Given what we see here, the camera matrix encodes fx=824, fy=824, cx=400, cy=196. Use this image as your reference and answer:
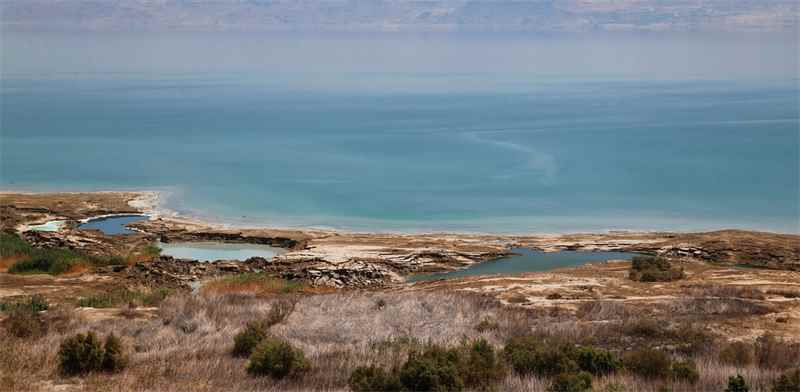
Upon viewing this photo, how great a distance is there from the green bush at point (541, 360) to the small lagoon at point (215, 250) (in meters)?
21.1

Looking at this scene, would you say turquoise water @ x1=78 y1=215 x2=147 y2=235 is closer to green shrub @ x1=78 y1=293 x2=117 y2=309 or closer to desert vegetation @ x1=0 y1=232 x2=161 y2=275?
desert vegetation @ x1=0 y1=232 x2=161 y2=275

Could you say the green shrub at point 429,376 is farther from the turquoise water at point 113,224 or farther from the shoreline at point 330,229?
the turquoise water at point 113,224

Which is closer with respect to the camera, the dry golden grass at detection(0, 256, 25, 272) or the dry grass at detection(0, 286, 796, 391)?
the dry grass at detection(0, 286, 796, 391)

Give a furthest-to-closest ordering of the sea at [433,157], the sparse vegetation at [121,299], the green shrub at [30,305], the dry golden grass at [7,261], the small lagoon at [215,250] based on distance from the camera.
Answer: the sea at [433,157]
the small lagoon at [215,250]
the dry golden grass at [7,261]
the sparse vegetation at [121,299]
the green shrub at [30,305]

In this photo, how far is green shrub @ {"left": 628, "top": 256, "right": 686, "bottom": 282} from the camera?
24562mm

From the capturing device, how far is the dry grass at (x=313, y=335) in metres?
11.0

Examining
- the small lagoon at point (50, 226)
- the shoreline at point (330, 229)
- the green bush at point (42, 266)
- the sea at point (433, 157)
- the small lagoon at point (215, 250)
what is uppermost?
the sea at point (433, 157)

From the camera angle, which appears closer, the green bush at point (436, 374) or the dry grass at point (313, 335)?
the green bush at point (436, 374)

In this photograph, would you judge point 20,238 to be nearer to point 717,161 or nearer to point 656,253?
point 656,253

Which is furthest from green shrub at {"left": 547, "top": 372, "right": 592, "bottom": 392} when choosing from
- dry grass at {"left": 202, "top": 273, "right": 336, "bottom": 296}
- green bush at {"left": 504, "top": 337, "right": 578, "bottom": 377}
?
dry grass at {"left": 202, "top": 273, "right": 336, "bottom": 296}

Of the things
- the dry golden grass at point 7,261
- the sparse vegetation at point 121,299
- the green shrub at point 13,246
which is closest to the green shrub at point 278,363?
the sparse vegetation at point 121,299

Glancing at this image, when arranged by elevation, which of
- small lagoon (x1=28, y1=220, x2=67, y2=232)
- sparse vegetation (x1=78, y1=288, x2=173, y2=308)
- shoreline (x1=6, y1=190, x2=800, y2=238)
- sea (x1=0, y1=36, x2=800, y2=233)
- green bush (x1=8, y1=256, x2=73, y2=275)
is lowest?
sparse vegetation (x1=78, y1=288, x2=173, y2=308)

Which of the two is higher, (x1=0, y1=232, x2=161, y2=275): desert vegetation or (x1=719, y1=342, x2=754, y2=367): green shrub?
(x1=0, y1=232, x2=161, y2=275): desert vegetation

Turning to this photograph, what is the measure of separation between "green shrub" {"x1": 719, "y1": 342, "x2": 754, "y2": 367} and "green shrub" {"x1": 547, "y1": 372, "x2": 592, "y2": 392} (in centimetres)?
302
